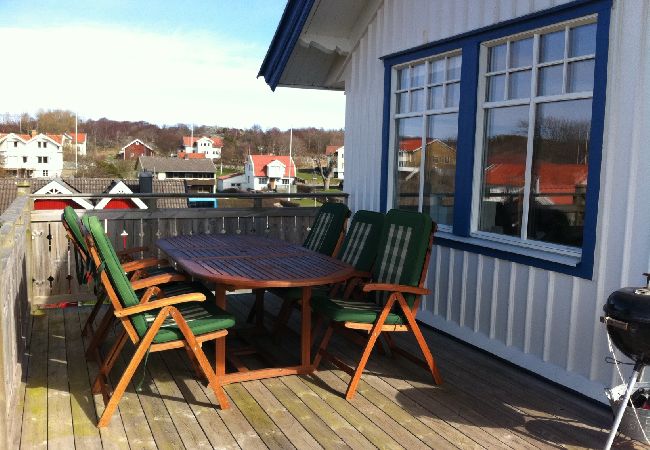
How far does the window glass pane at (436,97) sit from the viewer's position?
5184mm

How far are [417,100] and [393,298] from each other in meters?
2.47

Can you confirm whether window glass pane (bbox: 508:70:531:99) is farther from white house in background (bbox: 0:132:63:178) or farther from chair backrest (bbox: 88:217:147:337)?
white house in background (bbox: 0:132:63:178)

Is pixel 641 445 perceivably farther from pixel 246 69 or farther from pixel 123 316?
pixel 246 69

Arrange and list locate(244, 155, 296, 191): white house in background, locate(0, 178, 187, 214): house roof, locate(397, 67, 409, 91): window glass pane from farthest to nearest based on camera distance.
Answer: locate(244, 155, 296, 191): white house in background → locate(0, 178, 187, 214): house roof → locate(397, 67, 409, 91): window glass pane

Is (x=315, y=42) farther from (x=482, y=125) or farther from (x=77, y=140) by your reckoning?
(x=77, y=140)

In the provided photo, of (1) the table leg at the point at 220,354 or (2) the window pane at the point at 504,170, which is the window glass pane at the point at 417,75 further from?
(1) the table leg at the point at 220,354

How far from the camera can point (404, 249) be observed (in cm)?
411

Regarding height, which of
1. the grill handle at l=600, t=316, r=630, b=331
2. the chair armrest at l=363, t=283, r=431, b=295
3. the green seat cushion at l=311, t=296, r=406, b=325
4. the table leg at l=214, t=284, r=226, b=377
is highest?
the grill handle at l=600, t=316, r=630, b=331

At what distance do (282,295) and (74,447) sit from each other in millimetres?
1942

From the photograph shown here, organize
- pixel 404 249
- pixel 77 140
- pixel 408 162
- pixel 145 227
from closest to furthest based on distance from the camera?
pixel 404 249 → pixel 408 162 → pixel 145 227 → pixel 77 140

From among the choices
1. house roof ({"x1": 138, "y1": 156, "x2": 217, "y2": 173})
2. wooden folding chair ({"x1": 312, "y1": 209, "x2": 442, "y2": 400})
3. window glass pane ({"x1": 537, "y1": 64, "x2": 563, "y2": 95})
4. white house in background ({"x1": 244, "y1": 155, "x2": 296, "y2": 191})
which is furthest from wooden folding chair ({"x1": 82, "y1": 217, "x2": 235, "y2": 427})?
white house in background ({"x1": 244, "y1": 155, "x2": 296, "y2": 191})

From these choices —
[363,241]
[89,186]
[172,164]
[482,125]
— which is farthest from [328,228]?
[172,164]

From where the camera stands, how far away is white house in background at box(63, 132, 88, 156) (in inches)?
2741

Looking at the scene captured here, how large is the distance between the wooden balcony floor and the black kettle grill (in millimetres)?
609
